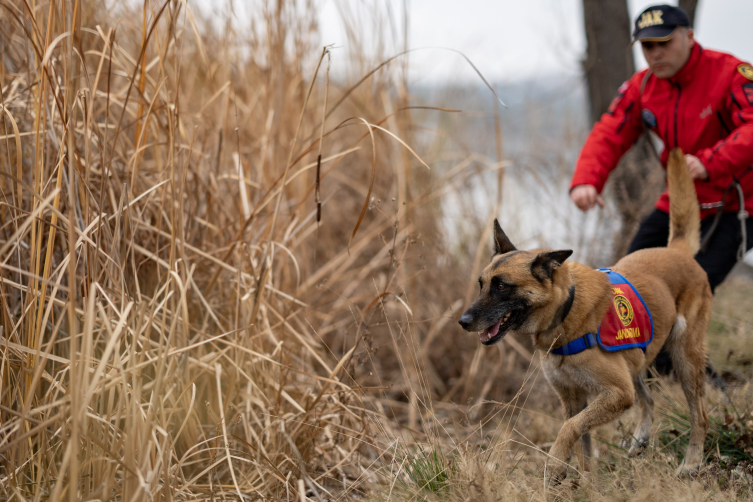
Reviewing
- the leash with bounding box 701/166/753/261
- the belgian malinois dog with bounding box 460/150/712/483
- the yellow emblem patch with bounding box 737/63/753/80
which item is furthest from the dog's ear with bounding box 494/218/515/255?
the yellow emblem patch with bounding box 737/63/753/80

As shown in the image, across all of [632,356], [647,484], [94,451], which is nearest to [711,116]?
[632,356]

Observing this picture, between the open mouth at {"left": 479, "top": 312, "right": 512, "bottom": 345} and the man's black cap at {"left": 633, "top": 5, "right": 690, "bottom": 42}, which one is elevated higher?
the man's black cap at {"left": 633, "top": 5, "right": 690, "bottom": 42}

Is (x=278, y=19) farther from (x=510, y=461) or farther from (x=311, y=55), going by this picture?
(x=510, y=461)

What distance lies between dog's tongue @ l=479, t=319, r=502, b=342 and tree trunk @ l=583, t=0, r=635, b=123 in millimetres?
3869

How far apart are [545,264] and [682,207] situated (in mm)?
1060

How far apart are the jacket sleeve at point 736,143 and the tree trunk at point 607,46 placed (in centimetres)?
246

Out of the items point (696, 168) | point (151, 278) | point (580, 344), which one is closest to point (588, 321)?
point (580, 344)

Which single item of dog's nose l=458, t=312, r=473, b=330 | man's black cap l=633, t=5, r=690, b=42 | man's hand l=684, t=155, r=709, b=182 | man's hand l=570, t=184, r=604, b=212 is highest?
man's black cap l=633, t=5, r=690, b=42

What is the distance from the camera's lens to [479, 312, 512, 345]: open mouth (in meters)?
2.23

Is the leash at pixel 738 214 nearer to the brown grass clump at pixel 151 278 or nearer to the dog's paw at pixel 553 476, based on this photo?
the dog's paw at pixel 553 476

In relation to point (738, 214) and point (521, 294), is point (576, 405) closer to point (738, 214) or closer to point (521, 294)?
point (521, 294)

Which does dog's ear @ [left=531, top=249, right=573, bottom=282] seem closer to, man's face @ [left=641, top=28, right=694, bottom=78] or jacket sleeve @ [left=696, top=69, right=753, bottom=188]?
jacket sleeve @ [left=696, top=69, right=753, bottom=188]

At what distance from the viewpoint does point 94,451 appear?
195 centimetres

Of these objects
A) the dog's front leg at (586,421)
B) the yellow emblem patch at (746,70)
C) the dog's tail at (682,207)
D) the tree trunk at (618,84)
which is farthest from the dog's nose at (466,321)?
the tree trunk at (618,84)
